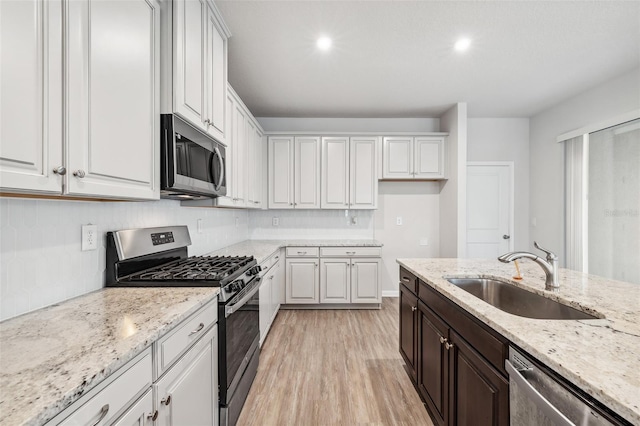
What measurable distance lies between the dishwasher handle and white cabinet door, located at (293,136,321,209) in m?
3.29

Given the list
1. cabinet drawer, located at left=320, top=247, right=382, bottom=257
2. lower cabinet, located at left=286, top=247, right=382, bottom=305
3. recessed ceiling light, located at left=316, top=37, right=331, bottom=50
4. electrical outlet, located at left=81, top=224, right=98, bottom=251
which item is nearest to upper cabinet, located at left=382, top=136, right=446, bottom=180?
cabinet drawer, located at left=320, top=247, right=382, bottom=257

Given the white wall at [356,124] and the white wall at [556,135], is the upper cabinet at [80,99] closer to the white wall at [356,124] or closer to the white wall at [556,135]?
the white wall at [356,124]

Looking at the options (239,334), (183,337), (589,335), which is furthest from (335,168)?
(589,335)

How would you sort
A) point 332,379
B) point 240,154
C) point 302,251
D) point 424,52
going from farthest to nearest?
1. point 302,251
2. point 240,154
3. point 424,52
4. point 332,379

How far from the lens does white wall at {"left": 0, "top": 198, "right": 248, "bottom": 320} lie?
1053mm

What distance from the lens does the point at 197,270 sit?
5.78 feet

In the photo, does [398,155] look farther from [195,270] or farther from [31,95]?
[31,95]

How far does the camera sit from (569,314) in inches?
52.3

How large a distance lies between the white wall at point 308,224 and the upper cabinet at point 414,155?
32.6 inches

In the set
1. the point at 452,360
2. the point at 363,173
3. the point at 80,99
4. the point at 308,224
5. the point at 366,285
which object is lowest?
the point at 366,285

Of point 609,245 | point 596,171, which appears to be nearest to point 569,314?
point 609,245

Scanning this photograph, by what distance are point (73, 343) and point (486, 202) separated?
16.2 feet

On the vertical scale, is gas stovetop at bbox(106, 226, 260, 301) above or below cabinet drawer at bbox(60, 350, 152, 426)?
above

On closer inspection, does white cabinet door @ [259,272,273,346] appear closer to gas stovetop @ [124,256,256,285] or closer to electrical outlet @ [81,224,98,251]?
gas stovetop @ [124,256,256,285]
